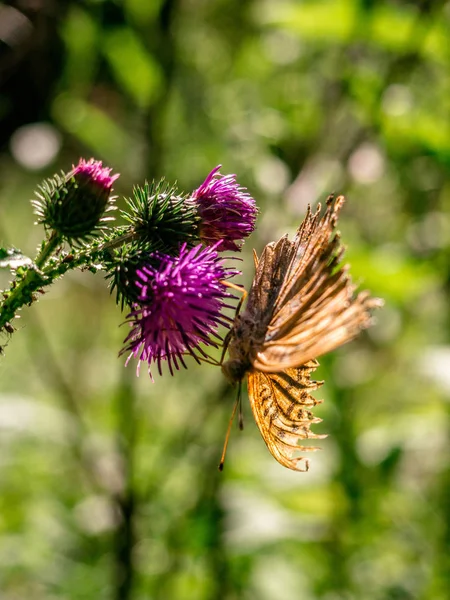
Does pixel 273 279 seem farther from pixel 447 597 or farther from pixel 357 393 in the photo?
pixel 357 393

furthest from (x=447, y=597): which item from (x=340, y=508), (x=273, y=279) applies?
(x=273, y=279)

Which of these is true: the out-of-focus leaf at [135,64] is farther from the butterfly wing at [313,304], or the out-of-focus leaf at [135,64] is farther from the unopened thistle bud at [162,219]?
the butterfly wing at [313,304]

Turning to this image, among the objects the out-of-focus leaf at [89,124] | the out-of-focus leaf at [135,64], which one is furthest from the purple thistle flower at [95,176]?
the out-of-focus leaf at [89,124]

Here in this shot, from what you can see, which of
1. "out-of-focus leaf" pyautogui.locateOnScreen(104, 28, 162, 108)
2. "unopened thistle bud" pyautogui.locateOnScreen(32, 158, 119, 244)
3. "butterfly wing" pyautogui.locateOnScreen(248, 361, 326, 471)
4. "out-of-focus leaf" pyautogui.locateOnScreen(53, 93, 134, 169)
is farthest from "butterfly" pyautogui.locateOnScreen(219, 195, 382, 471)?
"out-of-focus leaf" pyautogui.locateOnScreen(53, 93, 134, 169)

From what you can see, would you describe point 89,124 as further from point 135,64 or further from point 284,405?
point 284,405

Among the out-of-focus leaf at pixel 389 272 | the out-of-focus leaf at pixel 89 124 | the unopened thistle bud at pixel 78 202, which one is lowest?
the unopened thistle bud at pixel 78 202

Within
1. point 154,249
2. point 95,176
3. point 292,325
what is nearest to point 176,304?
point 154,249

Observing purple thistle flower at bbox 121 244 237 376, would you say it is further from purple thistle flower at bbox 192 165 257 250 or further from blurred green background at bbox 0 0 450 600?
blurred green background at bbox 0 0 450 600
